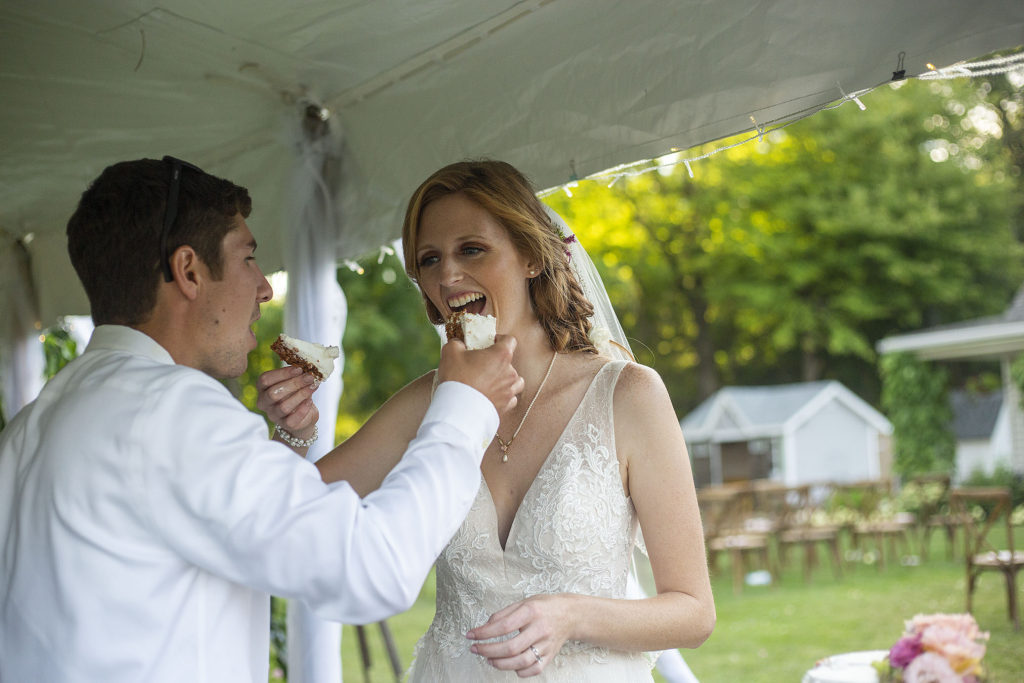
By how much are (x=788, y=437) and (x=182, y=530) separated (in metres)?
22.5

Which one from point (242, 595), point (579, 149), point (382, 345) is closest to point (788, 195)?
point (382, 345)

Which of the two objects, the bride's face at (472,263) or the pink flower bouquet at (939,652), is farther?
the pink flower bouquet at (939,652)

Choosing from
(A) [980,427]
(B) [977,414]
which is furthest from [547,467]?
(B) [977,414]

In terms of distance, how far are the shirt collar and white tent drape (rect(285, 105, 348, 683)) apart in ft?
7.35

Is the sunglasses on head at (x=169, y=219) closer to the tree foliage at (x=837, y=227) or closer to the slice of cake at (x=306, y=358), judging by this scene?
the slice of cake at (x=306, y=358)

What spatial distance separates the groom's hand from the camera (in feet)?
5.77

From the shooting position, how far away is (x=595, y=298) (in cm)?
341

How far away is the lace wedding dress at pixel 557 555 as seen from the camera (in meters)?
2.53

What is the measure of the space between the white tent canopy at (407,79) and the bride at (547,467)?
0.51 m

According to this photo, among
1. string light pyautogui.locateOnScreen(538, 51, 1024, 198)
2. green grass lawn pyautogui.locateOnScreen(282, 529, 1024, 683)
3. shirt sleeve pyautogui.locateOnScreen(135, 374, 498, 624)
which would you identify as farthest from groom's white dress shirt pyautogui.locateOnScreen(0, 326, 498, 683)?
green grass lawn pyautogui.locateOnScreen(282, 529, 1024, 683)

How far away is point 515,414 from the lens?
9.55 feet

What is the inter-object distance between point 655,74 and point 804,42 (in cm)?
52

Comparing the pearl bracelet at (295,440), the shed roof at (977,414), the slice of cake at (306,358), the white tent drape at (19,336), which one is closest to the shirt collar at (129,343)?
the slice of cake at (306,358)

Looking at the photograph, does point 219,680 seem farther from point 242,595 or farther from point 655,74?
point 655,74
